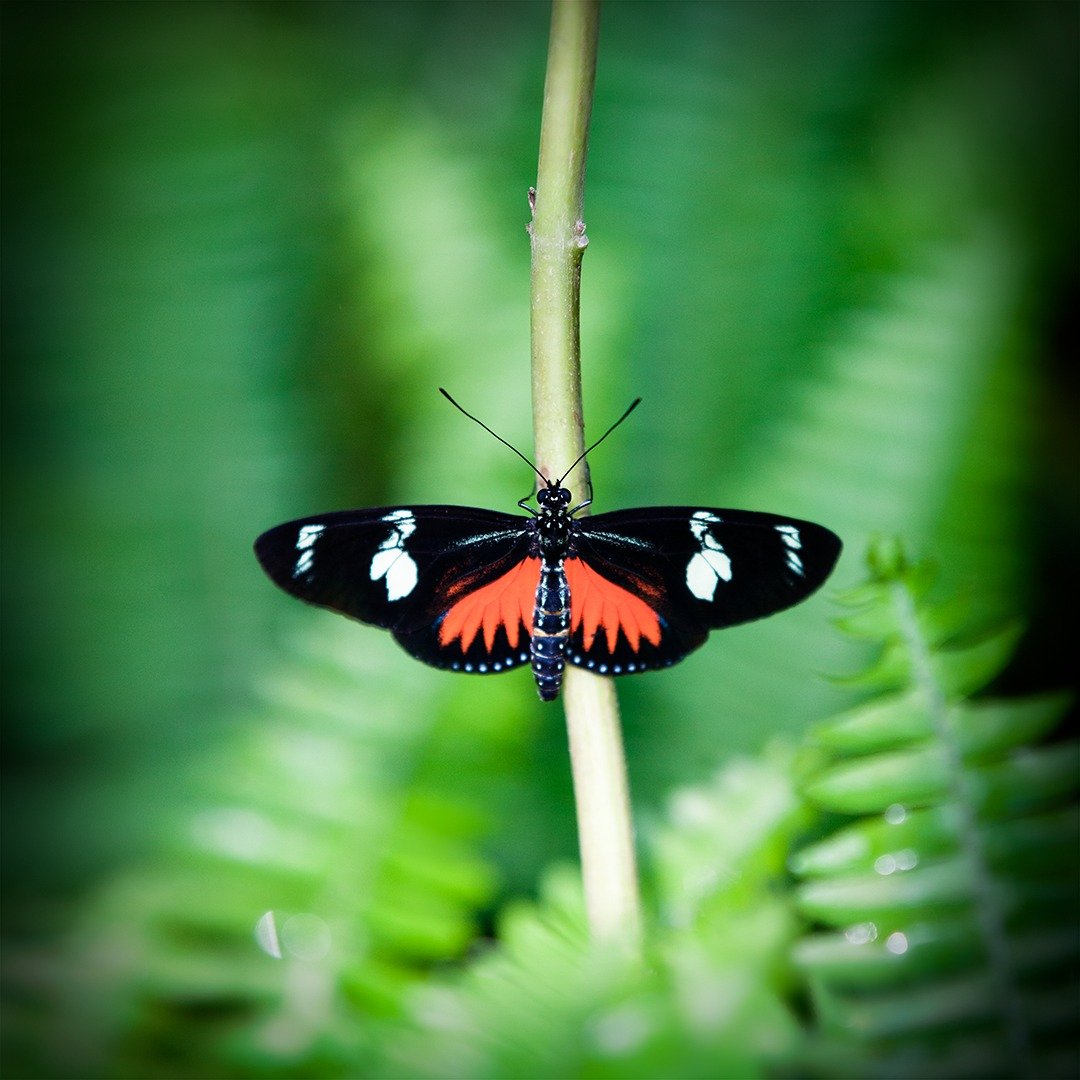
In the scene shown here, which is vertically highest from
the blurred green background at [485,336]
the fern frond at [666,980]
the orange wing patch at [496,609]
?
the blurred green background at [485,336]

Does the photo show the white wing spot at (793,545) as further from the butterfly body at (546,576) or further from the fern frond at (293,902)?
the fern frond at (293,902)

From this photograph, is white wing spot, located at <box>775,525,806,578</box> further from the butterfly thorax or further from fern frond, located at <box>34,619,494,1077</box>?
fern frond, located at <box>34,619,494,1077</box>

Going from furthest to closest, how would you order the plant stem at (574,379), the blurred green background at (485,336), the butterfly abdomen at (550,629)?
the blurred green background at (485,336) → the butterfly abdomen at (550,629) → the plant stem at (574,379)

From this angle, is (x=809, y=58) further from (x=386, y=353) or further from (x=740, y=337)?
(x=386, y=353)

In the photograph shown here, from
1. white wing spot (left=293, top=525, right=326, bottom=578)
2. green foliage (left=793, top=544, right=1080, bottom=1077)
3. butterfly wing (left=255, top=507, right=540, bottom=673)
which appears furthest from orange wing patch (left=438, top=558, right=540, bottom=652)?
green foliage (left=793, top=544, right=1080, bottom=1077)

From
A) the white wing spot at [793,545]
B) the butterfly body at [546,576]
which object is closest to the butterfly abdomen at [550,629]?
the butterfly body at [546,576]

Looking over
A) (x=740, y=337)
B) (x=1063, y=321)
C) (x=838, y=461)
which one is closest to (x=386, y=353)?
(x=740, y=337)

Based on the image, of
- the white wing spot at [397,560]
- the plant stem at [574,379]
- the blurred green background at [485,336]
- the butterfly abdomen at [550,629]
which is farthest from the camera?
the blurred green background at [485,336]
